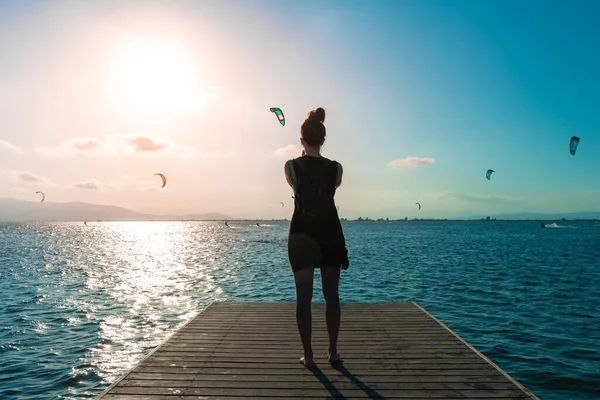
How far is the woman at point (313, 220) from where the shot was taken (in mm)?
4703

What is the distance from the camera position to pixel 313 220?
185 inches

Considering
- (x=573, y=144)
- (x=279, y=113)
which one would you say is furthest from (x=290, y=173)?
(x=573, y=144)

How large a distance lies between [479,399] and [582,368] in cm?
703

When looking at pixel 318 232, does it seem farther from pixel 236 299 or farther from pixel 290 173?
pixel 236 299

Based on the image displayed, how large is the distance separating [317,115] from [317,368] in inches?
125

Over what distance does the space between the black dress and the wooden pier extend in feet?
4.54

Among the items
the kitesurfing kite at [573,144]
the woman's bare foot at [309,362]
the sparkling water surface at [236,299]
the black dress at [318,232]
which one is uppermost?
the kitesurfing kite at [573,144]

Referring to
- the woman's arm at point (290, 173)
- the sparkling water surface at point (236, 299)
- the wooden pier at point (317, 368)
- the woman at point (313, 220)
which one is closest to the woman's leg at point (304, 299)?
the woman at point (313, 220)

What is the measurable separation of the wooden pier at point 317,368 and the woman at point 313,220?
76cm

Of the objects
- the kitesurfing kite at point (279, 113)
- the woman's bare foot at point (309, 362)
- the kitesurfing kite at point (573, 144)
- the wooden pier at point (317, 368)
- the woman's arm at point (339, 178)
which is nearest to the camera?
the wooden pier at point (317, 368)

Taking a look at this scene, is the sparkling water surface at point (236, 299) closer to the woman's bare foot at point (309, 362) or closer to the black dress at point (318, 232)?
the woman's bare foot at point (309, 362)

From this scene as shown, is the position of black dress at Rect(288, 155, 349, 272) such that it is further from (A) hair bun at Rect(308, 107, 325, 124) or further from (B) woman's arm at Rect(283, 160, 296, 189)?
(A) hair bun at Rect(308, 107, 325, 124)

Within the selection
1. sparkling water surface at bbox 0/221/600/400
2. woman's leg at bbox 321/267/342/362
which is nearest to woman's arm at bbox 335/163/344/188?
woman's leg at bbox 321/267/342/362

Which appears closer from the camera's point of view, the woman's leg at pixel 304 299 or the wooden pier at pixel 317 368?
the wooden pier at pixel 317 368
